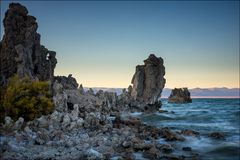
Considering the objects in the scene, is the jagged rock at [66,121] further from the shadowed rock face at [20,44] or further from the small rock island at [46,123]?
the shadowed rock face at [20,44]

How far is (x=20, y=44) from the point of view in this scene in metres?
60.0

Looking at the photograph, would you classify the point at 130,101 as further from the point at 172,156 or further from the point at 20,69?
the point at 172,156

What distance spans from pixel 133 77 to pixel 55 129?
275 feet

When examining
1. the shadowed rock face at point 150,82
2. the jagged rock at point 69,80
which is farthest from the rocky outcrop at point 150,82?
the jagged rock at point 69,80

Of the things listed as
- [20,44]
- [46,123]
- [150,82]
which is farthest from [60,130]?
[150,82]

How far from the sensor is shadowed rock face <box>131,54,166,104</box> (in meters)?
104

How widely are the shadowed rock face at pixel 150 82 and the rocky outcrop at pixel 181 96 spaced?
78.4 metres

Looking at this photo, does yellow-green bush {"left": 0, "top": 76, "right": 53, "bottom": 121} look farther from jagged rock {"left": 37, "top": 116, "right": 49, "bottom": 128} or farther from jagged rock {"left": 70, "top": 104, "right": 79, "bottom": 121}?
jagged rock {"left": 37, "top": 116, "right": 49, "bottom": 128}

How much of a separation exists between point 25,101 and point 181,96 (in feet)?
513

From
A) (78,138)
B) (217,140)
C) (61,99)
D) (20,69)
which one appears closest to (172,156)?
(78,138)

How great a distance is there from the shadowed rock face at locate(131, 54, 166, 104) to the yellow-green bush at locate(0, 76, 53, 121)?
6870 centimetres

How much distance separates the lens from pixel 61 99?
45.8 meters

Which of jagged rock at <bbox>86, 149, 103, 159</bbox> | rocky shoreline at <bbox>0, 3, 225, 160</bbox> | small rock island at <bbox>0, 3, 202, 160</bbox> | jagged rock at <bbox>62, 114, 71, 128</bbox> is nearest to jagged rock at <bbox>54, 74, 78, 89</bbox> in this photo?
rocky shoreline at <bbox>0, 3, 225, 160</bbox>

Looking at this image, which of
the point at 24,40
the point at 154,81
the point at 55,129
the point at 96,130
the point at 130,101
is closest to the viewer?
the point at 55,129
